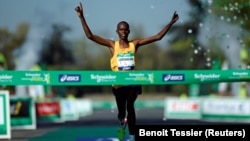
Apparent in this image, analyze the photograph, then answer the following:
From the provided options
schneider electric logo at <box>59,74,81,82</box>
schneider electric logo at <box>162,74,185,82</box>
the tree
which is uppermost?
the tree

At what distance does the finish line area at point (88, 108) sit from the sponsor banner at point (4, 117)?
2cm

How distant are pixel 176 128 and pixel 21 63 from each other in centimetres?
3202

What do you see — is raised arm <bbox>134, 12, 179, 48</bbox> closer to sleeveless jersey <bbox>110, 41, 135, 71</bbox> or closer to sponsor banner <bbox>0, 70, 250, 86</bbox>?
sleeveless jersey <bbox>110, 41, 135, 71</bbox>

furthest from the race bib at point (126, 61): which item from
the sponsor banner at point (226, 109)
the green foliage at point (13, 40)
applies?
the green foliage at point (13, 40)

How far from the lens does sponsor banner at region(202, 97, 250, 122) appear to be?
22750 mm

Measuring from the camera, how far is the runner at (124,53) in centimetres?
960

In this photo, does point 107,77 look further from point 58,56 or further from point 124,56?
point 58,56

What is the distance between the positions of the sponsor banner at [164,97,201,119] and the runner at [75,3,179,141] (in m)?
15.7

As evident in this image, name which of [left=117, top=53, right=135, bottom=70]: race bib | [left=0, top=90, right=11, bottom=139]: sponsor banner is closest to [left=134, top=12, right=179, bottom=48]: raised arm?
[left=117, top=53, right=135, bottom=70]: race bib

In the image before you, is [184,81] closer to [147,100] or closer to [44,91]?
[44,91]

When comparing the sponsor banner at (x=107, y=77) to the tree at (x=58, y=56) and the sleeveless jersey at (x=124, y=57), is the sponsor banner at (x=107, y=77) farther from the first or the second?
the tree at (x=58, y=56)

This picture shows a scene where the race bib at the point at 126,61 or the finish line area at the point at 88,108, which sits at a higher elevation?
the race bib at the point at 126,61

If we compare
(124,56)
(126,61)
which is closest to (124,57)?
(124,56)

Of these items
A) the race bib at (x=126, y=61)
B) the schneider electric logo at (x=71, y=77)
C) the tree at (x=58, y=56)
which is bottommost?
the schneider electric logo at (x=71, y=77)
